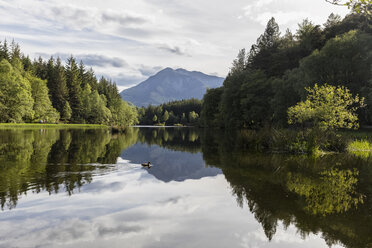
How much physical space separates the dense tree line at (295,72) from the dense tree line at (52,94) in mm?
43869

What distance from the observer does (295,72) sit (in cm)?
4653

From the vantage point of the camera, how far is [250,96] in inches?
2156

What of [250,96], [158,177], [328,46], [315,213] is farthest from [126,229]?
[250,96]

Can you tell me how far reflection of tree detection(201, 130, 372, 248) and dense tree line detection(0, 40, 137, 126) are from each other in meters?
64.6

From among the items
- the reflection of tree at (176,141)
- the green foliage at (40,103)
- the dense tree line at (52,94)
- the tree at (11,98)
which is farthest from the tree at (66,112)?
the reflection of tree at (176,141)

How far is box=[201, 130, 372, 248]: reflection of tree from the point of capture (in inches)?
247

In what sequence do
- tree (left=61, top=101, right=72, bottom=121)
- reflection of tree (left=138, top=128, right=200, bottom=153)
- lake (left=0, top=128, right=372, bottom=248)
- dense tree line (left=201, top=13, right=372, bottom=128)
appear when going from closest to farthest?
lake (left=0, top=128, right=372, bottom=248)
reflection of tree (left=138, top=128, right=200, bottom=153)
dense tree line (left=201, top=13, right=372, bottom=128)
tree (left=61, top=101, right=72, bottom=121)

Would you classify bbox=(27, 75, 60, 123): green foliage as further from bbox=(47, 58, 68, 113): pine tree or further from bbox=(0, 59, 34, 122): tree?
bbox=(47, 58, 68, 113): pine tree

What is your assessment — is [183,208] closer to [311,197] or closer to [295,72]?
[311,197]

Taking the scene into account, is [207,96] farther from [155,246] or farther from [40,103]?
[155,246]

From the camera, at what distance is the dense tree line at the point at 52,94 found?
65.4m

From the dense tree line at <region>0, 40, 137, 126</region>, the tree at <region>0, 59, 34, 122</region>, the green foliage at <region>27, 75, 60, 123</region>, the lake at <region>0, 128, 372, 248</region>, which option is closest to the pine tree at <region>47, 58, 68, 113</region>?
the dense tree line at <region>0, 40, 137, 126</region>

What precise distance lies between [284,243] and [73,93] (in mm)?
111212

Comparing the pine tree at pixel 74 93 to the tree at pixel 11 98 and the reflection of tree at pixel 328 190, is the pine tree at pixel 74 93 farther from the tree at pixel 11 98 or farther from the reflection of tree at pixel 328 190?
the reflection of tree at pixel 328 190
